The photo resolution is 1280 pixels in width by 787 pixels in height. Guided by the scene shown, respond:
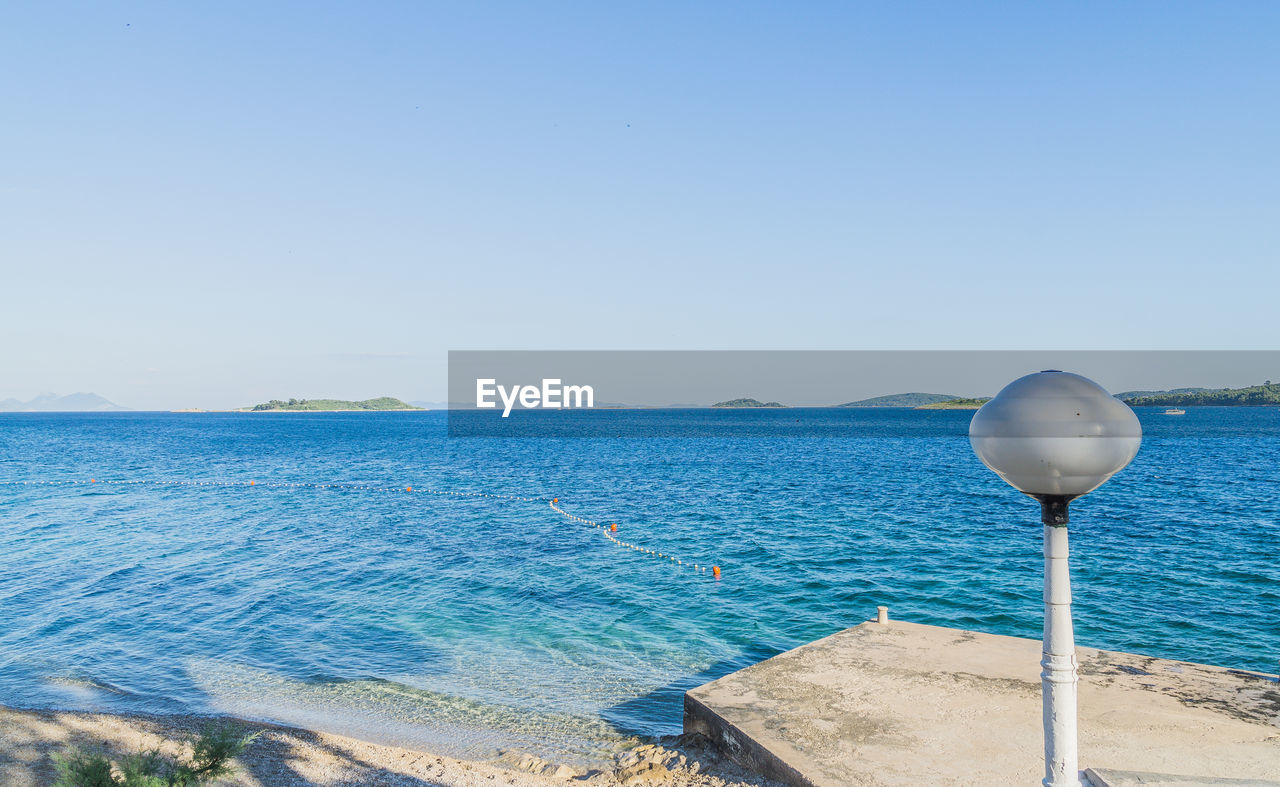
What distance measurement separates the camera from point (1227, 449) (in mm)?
77812

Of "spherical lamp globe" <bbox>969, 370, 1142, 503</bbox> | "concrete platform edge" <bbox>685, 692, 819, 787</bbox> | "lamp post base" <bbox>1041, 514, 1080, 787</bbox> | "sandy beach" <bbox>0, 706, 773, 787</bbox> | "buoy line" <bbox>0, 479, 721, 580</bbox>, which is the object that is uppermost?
"spherical lamp globe" <bbox>969, 370, 1142, 503</bbox>

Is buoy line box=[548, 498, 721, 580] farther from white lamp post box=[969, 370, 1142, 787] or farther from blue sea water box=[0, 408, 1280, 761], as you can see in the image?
white lamp post box=[969, 370, 1142, 787]

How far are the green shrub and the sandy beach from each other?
22.9 inches

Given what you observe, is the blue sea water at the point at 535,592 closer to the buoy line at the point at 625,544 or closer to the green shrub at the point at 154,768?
the buoy line at the point at 625,544

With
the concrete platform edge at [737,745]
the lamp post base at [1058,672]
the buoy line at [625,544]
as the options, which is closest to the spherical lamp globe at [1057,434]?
the lamp post base at [1058,672]

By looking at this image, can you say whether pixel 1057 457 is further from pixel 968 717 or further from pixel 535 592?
pixel 535 592

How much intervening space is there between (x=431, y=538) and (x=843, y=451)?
60.5m

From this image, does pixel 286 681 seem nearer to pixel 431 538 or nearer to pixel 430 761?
pixel 430 761

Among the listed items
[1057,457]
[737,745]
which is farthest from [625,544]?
[1057,457]

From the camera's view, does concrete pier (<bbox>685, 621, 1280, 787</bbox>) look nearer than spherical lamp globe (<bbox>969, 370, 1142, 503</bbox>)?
No

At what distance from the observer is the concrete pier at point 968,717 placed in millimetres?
7957

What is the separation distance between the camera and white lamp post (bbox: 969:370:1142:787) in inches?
148

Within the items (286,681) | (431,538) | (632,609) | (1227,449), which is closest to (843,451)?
(1227,449)

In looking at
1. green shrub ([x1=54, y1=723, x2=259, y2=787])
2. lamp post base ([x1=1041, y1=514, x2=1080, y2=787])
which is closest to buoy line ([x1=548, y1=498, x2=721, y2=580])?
A: green shrub ([x1=54, y1=723, x2=259, y2=787])
